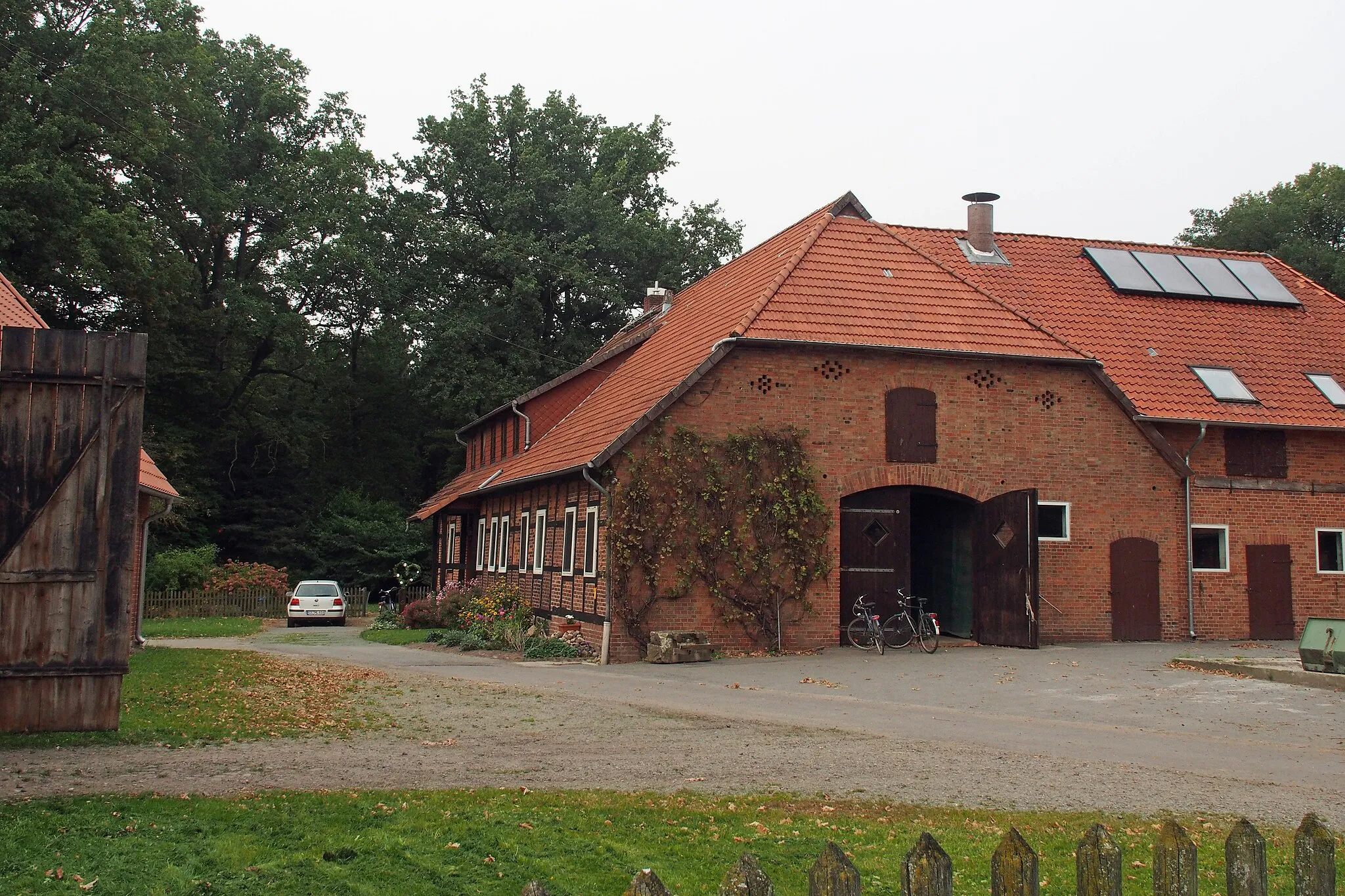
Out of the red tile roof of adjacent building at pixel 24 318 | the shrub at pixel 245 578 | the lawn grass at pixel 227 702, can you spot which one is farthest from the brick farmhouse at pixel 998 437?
the shrub at pixel 245 578

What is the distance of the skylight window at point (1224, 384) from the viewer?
2519 centimetres

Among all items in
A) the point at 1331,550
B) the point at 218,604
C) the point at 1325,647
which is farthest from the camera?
the point at 218,604

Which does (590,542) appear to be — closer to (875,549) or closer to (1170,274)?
(875,549)

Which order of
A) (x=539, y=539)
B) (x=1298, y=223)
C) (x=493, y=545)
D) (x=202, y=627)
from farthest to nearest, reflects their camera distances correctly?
(x=1298, y=223) < (x=202, y=627) < (x=493, y=545) < (x=539, y=539)

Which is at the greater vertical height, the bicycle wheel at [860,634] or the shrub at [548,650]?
the bicycle wheel at [860,634]

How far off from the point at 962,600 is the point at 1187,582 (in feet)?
14.5

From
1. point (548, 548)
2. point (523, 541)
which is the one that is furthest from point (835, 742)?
point (523, 541)

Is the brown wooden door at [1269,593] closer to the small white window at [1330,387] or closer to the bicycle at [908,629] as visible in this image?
the small white window at [1330,387]

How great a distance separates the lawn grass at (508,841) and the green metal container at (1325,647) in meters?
10.1

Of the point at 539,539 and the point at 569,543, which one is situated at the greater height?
the point at 539,539

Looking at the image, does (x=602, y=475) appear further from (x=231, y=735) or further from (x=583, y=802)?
(x=583, y=802)

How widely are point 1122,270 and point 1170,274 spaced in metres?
1.34

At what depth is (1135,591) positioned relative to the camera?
23.5m

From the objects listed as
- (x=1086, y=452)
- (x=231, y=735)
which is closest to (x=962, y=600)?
(x=1086, y=452)
